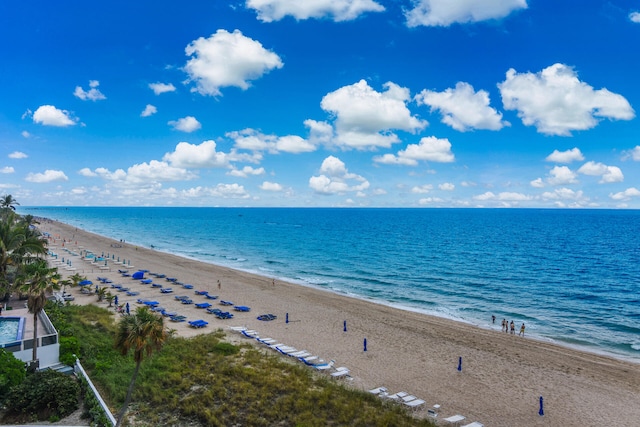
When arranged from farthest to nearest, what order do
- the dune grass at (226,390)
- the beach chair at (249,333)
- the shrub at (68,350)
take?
1. the beach chair at (249,333)
2. the shrub at (68,350)
3. the dune grass at (226,390)

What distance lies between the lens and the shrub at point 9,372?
57.3ft

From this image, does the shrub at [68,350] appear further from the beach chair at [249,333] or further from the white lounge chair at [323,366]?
the white lounge chair at [323,366]

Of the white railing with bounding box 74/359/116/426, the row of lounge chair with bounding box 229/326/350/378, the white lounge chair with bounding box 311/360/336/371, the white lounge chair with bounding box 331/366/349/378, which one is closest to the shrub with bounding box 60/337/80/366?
the white railing with bounding box 74/359/116/426

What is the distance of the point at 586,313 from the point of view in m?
41.5

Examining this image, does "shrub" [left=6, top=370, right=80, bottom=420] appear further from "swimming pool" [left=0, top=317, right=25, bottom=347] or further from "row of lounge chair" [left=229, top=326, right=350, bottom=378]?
"row of lounge chair" [left=229, top=326, right=350, bottom=378]

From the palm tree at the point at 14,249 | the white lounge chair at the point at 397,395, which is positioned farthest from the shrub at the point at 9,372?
the white lounge chair at the point at 397,395

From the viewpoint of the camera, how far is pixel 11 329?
79.4 ft

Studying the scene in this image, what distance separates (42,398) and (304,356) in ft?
47.5

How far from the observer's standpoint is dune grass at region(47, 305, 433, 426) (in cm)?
1814

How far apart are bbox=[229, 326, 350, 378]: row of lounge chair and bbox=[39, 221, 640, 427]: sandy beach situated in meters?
0.79

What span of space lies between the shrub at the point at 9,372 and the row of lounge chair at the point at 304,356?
47.7ft

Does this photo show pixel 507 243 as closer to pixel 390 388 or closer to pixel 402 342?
pixel 402 342

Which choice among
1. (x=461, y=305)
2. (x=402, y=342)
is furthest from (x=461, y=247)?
(x=402, y=342)

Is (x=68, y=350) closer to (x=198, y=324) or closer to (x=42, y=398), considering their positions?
(x=42, y=398)
